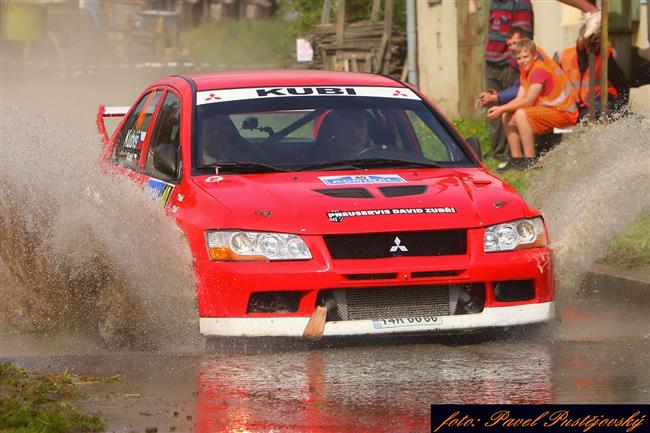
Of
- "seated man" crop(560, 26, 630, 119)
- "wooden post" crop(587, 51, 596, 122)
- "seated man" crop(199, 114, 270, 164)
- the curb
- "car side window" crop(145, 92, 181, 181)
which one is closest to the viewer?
"seated man" crop(199, 114, 270, 164)

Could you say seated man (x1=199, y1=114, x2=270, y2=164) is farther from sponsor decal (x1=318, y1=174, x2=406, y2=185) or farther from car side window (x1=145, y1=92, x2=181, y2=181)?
sponsor decal (x1=318, y1=174, x2=406, y2=185)

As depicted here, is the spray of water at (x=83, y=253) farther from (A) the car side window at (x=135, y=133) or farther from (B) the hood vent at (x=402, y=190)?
(B) the hood vent at (x=402, y=190)

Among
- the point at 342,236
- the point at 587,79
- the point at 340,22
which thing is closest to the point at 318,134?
the point at 342,236

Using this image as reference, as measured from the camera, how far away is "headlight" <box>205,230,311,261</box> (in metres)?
7.95

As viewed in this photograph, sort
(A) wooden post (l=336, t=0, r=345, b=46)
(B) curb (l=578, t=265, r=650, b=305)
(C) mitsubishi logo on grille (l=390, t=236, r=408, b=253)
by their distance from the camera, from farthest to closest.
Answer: (A) wooden post (l=336, t=0, r=345, b=46), (B) curb (l=578, t=265, r=650, b=305), (C) mitsubishi logo on grille (l=390, t=236, r=408, b=253)

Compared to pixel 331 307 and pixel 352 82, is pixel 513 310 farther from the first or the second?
pixel 352 82

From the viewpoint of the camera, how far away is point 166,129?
32.2 ft

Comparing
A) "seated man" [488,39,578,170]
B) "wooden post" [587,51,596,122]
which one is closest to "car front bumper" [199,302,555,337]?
"wooden post" [587,51,596,122]

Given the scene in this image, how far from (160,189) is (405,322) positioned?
1.94m

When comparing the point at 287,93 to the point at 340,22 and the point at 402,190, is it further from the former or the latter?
the point at 340,22

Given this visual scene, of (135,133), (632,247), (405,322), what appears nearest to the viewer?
(405,322)

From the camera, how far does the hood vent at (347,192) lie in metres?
8.32

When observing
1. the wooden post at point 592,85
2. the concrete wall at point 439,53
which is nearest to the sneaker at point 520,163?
the wooden post at point 592,85

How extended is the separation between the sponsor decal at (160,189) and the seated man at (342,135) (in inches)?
35.8
